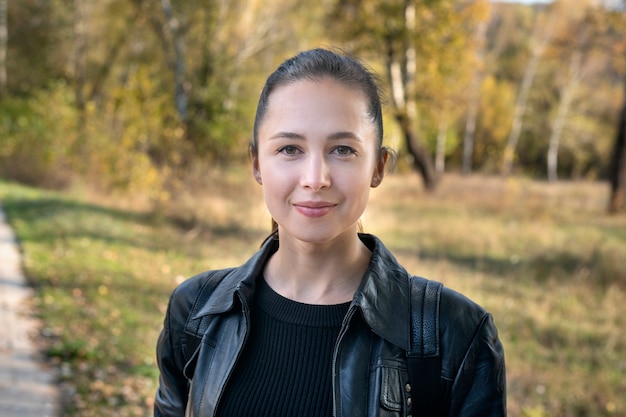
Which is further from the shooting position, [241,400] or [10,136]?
[10,136]

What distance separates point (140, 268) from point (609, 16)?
1157 cm

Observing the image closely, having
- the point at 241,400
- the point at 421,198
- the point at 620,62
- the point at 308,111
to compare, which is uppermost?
the point at 620,62

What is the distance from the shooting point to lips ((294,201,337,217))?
1643 millimetres

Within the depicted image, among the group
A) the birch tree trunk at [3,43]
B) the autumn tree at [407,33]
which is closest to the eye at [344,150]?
the autumn tree at [407,33]

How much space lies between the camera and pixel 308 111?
1.65m

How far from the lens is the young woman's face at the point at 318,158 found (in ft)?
5.38

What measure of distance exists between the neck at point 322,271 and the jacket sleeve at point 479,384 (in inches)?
12.4

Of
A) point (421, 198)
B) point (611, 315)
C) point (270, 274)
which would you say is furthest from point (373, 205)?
point (270, 274)

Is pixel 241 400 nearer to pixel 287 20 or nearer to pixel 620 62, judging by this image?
pixel 620 62

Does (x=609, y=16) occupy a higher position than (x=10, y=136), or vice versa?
(x=609, y=16)

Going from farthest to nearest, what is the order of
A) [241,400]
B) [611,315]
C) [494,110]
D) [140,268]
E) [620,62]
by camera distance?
[494,110] < [620,62] < [140,268] < [611,315] < [241,400]

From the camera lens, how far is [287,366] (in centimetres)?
166

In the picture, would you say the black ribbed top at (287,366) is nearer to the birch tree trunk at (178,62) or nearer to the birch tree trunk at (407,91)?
the birch tree trunk at (178,62)

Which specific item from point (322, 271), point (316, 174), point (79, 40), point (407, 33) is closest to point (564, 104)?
point (407, 33)
